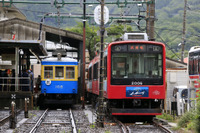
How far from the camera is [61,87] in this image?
23844 mm

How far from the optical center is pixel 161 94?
16.2 metres

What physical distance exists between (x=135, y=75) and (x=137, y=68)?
0.31 m

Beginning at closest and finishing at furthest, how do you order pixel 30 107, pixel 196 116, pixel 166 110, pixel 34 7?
pixel 196 116 → pixel 166 110 → pixel 30 107 → pixel 34 7

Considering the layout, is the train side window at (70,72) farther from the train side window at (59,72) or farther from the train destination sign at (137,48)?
the train destination sign at (137,48)

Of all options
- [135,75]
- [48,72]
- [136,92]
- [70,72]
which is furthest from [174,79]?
[136,92]

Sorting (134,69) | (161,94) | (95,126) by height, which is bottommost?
(95,126)

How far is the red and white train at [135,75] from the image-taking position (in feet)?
52.5

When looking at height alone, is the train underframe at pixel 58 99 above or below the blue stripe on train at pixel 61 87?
below

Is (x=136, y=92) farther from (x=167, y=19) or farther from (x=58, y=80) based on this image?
(x=167, y=19)

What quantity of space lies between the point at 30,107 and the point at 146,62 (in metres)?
10.2

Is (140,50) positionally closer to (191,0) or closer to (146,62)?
(146,62)

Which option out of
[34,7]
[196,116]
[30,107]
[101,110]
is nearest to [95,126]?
[101,110]

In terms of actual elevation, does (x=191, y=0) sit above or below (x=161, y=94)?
above

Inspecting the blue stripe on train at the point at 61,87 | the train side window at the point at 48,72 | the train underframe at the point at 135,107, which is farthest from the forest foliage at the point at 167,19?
the train underframe at the point at 135,107
